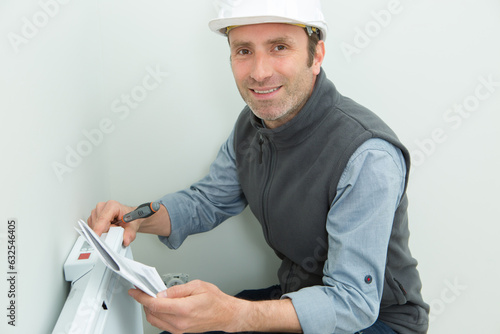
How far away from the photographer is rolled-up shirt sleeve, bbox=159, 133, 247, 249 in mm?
1355

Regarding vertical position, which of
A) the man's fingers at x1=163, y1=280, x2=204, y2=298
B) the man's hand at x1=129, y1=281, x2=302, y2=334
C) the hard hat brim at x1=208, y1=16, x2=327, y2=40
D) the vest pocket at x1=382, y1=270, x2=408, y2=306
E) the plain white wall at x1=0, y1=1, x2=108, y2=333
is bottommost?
the vest pocket at x1=382, y1=270, x2=408, y2=306

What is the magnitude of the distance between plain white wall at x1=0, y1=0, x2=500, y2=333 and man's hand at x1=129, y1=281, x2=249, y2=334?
0.30m

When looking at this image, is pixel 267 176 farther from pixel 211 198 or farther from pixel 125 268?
pixel 125 268

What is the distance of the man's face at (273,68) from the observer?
3.60 ft

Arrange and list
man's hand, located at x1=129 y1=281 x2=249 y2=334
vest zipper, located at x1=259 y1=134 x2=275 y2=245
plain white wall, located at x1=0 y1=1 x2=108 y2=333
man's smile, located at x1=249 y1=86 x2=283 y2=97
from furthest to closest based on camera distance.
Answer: vest zipper, located at x1=259 y1=134 x2=275 y2=245 → man's smile, located at x1=249 y1=86 x2=283 y2=97 → man's hand, located at x1=129 y1=281 x2=249 y2=334 → plain white wall, located at x1=0 y1=1 x2=108 y2=333

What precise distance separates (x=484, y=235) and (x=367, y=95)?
631 millimetres

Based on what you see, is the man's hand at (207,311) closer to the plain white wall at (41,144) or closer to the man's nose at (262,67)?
the plain white wall at (41,144)

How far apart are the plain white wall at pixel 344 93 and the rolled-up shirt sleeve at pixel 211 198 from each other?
0.09 meters

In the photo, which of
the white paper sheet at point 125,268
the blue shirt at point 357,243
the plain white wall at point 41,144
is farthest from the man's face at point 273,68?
the white paper sheet at point 125,268

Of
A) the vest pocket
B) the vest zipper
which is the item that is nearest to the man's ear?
the vest zipper

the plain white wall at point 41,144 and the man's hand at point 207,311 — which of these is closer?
the plain white wall at point 41,144

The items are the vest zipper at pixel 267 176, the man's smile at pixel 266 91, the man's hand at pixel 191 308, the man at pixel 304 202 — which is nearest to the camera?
the man's hand at pixel 191 308

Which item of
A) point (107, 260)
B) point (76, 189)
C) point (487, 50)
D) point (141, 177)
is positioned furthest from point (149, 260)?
point (487, 50)

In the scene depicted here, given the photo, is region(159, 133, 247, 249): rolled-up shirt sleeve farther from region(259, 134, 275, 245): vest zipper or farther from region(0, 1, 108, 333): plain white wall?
region(0, 1, 108, 333): plain white wall
